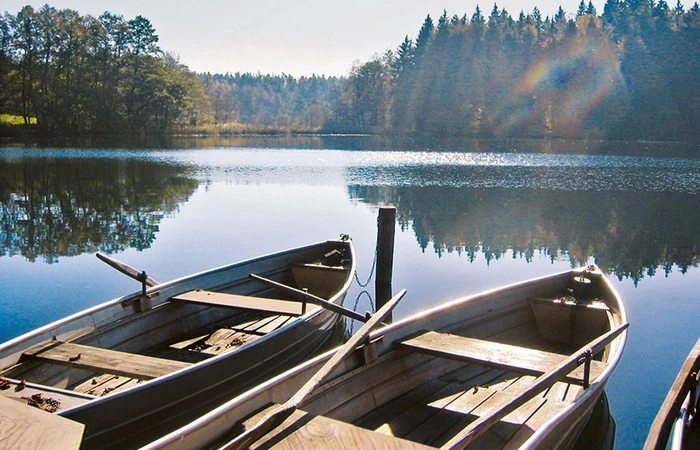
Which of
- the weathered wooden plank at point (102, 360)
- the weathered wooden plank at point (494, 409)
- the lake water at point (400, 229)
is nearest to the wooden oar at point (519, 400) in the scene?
the weathered wooden plank at point (494, 409)

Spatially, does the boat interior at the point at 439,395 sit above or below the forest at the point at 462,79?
below

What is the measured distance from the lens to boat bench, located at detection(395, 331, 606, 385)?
5.99m

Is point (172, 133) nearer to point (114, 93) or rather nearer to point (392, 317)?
point (114, 93)

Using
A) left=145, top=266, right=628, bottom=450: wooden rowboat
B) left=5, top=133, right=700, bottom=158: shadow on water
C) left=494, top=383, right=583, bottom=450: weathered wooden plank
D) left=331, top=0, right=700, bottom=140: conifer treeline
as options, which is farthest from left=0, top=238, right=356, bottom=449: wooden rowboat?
left=331, top=0, right=700, bottom=140: conifer treeline

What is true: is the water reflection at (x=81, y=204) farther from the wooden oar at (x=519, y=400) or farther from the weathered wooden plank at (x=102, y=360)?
the wooden oar at (x=519, y=400)

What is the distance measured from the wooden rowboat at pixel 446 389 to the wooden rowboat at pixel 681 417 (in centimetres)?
75

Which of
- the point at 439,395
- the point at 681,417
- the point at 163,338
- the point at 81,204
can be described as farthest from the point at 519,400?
the point at 81,204

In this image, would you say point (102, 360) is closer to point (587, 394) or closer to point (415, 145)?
point (587, 394)

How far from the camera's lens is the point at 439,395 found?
20.6ft

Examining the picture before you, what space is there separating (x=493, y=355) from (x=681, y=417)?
2.00 meters

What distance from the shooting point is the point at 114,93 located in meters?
68.9

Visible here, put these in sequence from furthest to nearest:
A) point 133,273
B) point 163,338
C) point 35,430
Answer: point 133,273, point 163,338, point 35,430

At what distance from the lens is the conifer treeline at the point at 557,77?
74125 mm

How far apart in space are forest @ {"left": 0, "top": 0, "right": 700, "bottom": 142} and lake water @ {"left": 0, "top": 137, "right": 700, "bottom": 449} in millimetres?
31705
